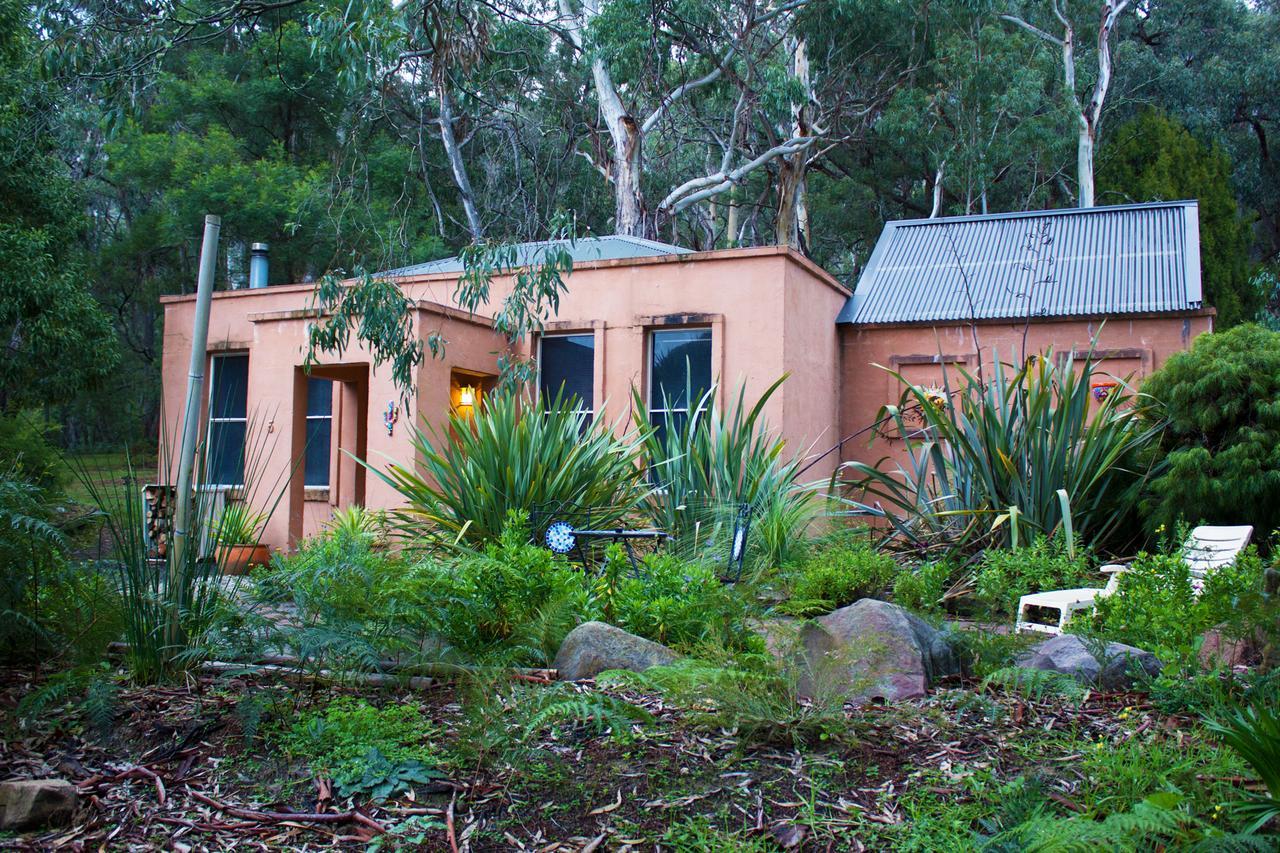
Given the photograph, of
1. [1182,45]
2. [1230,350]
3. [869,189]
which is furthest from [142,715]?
[1182,45]

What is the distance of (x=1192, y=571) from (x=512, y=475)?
3754 mm

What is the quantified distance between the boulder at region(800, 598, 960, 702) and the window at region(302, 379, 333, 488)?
8804 millimetres

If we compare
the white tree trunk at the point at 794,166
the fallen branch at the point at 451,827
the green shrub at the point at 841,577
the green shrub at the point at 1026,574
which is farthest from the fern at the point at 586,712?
the white tree trunk at the point at 794,166

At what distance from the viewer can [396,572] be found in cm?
448

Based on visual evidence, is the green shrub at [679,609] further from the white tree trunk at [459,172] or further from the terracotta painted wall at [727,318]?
the white tree trunk at [459,172]

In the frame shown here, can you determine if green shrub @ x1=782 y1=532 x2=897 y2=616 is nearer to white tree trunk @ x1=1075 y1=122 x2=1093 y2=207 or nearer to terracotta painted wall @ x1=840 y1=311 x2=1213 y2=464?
terracotta painted wall @ x1=840 y1=311 x2=1213 y2=464

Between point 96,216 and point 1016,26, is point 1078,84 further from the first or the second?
point 96,216

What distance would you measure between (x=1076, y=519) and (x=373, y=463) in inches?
247

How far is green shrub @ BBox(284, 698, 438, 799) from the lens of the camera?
2.88 metres

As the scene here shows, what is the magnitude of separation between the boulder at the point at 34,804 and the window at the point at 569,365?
818cm

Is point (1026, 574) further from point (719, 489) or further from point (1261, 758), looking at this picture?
point (1261, 758)

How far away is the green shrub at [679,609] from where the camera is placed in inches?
160

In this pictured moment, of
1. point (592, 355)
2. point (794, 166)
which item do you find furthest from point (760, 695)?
point (794, 166)

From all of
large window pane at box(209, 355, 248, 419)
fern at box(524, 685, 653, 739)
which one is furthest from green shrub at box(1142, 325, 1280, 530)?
large window pane at box(209, 355, 248, 419)
